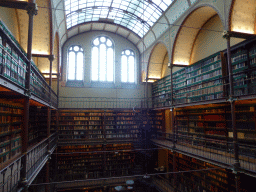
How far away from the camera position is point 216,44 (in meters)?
9.17

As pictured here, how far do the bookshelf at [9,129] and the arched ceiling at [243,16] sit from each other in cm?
797

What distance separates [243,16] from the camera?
6906 mm

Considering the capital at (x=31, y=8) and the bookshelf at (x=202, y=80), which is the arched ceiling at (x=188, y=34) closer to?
the bookshelf at (x=202, y=80)

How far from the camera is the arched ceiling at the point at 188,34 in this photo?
30.0 feet

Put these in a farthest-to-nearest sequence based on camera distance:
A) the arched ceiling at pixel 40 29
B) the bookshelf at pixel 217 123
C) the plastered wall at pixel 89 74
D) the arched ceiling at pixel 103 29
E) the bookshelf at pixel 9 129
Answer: the plastered wall at pixel 89 74
the arched ceiling at pixel 103 29
the arched ceiling at pixel 40 29
the bookshelf at pixel 217 123
the bookshelf at pixel 9 129

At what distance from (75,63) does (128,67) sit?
13.2 feet

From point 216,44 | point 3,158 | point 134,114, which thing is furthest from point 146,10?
point 3,158

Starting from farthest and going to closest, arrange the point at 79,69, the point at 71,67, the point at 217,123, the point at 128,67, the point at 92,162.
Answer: the point at 128,67 → the point at 79,69 → the point at 71,67 → the point at 92,162 → the point at 217,123

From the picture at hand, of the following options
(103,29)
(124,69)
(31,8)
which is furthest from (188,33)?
(31,8)

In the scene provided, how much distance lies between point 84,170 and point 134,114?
4.58 m

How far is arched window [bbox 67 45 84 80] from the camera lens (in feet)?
46.8

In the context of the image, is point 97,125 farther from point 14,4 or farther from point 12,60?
point 14,4

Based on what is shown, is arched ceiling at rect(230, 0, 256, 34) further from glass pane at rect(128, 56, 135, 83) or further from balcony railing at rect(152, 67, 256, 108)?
glass pane at rect(128, 56, 135, 83)

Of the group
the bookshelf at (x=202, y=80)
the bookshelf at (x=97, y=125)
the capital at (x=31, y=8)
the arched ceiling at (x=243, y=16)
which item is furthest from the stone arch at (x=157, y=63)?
the capital at (x=31, y=8)
